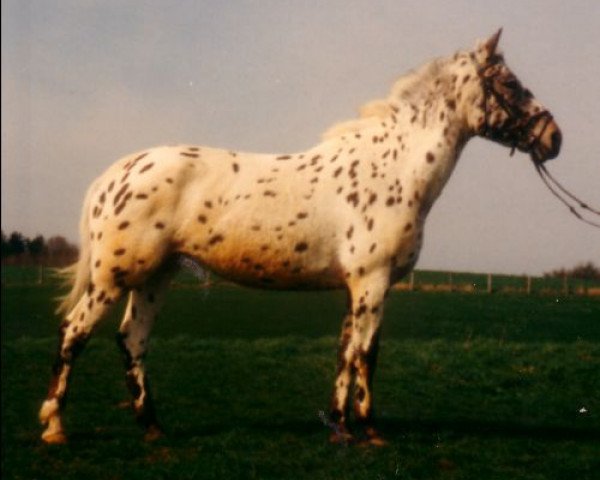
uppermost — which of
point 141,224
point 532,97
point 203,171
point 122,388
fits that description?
point 532,97

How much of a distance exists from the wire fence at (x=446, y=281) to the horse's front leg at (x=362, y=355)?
1.02 metres

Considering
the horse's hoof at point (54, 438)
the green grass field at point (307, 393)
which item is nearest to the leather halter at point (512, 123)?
the green grass field at point (307, 393)

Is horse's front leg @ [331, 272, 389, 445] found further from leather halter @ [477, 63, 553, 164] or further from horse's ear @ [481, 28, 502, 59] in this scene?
horse's ear @ [481, 28, 502, 59]

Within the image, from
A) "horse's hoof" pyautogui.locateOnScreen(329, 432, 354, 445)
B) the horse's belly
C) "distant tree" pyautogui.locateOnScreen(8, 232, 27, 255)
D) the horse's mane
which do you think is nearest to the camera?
"distant tree" pyautogui.locateOnScreen(8, 232, 27, 255)

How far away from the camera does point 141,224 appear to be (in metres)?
5.16

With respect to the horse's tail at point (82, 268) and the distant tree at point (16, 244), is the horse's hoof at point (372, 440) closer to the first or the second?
the horse's tail at point (82, 268)

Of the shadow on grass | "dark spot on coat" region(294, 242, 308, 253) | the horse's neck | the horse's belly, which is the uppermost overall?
the horse's neck

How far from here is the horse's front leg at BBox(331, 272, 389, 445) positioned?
524cm

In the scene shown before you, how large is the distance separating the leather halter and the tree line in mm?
2900

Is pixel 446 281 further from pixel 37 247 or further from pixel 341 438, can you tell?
pixel 37 247

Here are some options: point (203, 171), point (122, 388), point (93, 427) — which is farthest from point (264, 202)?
point (122, 388)

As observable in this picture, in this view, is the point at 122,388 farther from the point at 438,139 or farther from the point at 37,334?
the point at 438,139

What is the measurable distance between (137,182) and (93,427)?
1.70 meters

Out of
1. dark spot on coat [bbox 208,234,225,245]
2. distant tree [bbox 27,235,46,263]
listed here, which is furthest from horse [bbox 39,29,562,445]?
distant tree [bbox 27,235,46,263]
